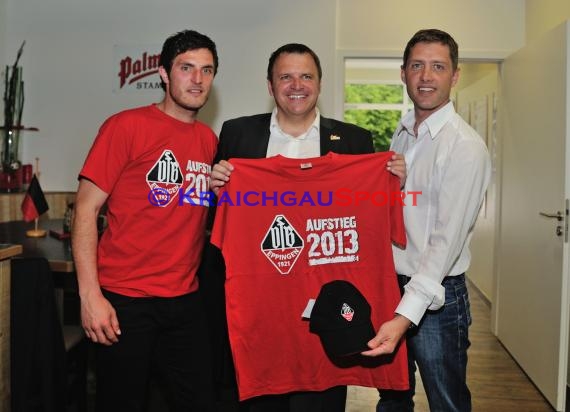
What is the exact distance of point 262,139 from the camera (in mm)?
2047

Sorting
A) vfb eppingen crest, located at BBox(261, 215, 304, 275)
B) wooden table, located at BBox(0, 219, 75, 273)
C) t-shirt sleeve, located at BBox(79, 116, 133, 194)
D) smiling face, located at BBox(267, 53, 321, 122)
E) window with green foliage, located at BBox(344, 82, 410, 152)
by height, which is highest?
window with green foliage, located at BBox(344, 82, 410, 152)

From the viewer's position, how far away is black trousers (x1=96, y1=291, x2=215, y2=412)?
186 cm

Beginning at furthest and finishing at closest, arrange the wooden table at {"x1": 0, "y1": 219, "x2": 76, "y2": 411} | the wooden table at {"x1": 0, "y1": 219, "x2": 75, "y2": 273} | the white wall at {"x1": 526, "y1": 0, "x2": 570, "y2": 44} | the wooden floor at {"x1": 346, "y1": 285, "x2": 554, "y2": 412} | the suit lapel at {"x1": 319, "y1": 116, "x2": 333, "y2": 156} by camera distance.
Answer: the white wall at {"x1": 526, "y1": 0, "x2": 570, "y2": 44}, the wooden floor at {"x1": 346, "y1": 285, "x2": 554, "y2": 412}, the wooden table at {"x1": 0, "y1": 219, "x2": 75, "y2": 273}, the suit lapel at {"x1": 319, "y1": 116, "x2": 333, "y2": 156}, the wooden table at {"x1": 0, "y1": 219, "x2": 76, "y2": 411}

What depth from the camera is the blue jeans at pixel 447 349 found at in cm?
179

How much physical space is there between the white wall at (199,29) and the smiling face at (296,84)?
220 centimetres

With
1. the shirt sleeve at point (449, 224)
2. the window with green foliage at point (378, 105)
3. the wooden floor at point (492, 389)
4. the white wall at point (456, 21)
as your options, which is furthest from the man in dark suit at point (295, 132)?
the window with green foliage at point (378, 105)

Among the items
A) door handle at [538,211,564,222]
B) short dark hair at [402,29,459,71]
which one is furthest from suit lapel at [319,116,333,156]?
door handle at [538,211,564,222]

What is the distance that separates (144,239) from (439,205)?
1.00 metres

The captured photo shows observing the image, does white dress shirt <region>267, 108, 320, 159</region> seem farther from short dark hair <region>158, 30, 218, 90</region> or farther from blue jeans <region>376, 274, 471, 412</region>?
blue jeans <region>376, 274, 471, 412</region>

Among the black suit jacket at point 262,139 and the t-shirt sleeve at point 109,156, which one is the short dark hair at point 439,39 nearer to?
the black suit jacket at point 262,139

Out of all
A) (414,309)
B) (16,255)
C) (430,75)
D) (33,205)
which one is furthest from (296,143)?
(33,205)

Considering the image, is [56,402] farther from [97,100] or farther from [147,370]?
[97,100]

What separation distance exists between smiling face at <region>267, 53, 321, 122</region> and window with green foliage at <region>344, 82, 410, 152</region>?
30.2 feet

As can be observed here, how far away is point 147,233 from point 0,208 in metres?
2.50
